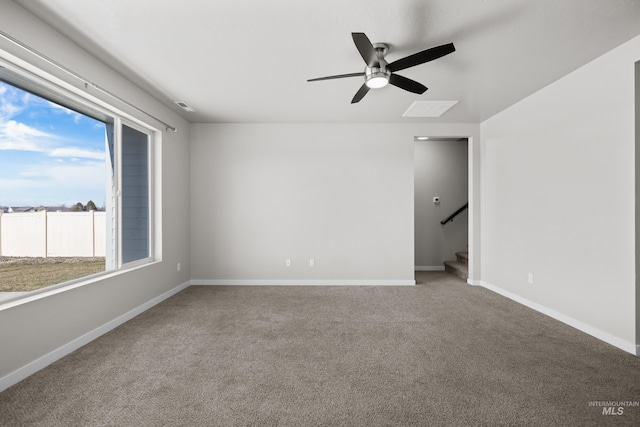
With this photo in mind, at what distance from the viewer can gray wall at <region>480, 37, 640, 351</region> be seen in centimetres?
243

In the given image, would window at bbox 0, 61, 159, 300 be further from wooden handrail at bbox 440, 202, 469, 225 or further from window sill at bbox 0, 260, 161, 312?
wooden handrail at bbox 440, 202, 469, 225

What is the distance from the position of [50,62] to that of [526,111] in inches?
190

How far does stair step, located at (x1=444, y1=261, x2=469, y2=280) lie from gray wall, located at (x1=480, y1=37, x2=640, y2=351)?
2.44 ft

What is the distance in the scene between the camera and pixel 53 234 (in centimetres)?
244

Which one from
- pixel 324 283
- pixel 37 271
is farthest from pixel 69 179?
pixel 324 283

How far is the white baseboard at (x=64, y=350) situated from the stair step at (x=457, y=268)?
4.73 metres

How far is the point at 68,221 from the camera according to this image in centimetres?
262

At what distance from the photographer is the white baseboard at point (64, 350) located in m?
1.89

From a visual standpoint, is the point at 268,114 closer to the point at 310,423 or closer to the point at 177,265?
the point at 177,265

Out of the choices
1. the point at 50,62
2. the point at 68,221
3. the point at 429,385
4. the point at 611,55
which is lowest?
the point at 429,385

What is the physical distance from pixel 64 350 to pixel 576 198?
16.0ft

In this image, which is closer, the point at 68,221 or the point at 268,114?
the point at 68,221

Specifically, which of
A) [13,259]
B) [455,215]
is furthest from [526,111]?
[13,259]

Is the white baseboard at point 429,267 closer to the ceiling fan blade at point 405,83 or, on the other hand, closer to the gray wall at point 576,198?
the gray wall at point 576,198
